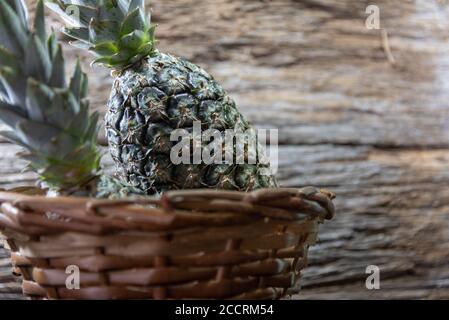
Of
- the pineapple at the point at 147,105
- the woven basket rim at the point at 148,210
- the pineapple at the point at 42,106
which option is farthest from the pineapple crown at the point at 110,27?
the woven basket rim at the point at 148,210

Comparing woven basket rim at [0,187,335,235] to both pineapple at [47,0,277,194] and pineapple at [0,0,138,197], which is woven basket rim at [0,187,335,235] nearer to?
pineapple at [0,0,138,197]

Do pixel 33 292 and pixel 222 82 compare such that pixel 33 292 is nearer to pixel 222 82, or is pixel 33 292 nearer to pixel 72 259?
pixel 72 259

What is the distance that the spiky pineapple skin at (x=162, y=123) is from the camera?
0.84 metres

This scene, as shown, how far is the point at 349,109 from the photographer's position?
128 cm

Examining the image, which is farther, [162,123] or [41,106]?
[162,123]

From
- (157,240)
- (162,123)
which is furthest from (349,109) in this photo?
(157,240)

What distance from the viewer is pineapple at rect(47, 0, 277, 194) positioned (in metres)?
0.84

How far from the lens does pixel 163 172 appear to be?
0.84 m

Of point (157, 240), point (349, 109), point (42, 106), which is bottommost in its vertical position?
point (349, 109)

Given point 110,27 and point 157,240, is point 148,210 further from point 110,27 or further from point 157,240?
point 110,27

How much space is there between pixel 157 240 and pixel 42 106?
0.19 metres

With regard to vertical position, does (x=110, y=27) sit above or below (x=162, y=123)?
above

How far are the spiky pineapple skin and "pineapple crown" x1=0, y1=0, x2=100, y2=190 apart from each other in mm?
154

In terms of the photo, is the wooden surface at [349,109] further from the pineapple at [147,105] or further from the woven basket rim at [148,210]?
the woven basket rim at [148,210]
